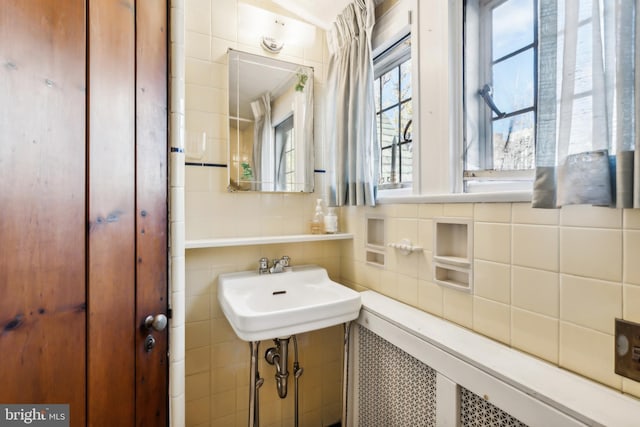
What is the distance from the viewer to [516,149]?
3.24 ft

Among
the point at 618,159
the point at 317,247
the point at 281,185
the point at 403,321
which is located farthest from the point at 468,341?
the point at 281,185

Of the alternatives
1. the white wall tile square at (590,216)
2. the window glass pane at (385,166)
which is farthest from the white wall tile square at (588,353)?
the window glass pane at (385,166)

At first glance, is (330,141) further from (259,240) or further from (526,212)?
(526,212)

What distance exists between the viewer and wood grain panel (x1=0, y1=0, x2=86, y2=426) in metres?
0.56

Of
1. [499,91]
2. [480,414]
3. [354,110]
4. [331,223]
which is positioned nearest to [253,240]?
[331,223]

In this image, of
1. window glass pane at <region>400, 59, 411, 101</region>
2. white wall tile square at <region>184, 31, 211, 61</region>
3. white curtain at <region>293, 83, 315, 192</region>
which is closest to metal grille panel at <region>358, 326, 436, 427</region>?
white curtain at <region>293, 83, 315, 192</region>

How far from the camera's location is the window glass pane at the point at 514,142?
95 cm

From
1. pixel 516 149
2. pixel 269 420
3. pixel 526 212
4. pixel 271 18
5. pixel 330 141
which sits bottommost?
pixel 269 420

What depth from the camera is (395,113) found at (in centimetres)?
149

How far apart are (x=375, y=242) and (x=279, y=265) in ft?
1.67

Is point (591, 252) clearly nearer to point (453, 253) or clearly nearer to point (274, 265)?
point (453, 253)

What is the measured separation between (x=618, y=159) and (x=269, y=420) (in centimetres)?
177

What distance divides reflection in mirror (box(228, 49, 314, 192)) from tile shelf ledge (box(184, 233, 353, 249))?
0.26 m

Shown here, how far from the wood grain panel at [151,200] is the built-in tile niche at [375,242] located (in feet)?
3.08
